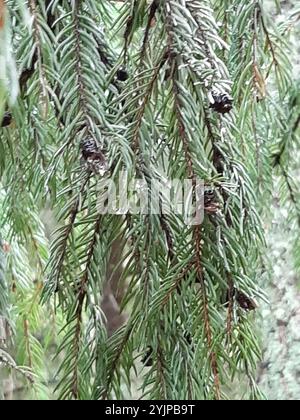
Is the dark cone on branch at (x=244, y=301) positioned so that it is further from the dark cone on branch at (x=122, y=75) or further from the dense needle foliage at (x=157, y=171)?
the dark cone on branch at (x=122, y=75)

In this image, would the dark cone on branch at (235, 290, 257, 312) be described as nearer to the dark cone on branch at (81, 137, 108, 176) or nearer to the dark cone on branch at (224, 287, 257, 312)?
the dark cone on branch at (224, 287, 257, 312)

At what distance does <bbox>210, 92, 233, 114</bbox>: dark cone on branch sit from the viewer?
1.08ft

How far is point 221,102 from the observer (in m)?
0.33

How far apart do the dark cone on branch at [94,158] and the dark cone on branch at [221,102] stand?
0.07 metres

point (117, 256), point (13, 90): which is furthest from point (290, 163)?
point (13, 90)

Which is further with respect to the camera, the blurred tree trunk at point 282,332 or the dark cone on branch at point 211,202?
the blurred tree trunk at point 282,332

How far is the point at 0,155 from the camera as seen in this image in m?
0.43

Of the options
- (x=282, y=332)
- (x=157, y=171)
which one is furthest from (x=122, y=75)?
(x=282, y=332)

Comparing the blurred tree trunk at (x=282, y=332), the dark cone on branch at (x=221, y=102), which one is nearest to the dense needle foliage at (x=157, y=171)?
the dark cone on branch at (x=221, y=102)

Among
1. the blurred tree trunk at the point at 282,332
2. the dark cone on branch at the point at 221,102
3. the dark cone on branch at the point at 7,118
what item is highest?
the dark cone on branch at the point at 7,118

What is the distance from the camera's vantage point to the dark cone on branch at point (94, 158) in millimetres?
319

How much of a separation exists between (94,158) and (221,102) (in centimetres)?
8

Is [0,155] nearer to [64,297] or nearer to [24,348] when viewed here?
[64,297]

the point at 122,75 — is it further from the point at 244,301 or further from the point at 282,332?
the point at 282,332
